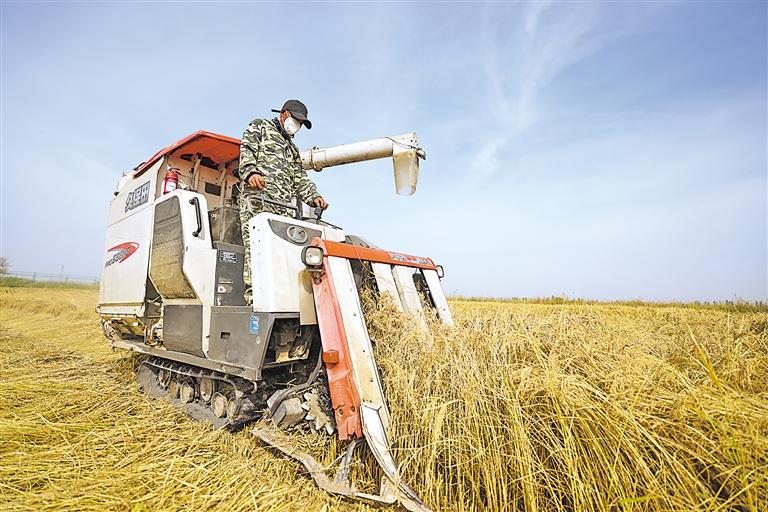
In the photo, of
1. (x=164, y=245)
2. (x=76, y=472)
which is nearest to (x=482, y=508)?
(x=76, y=472)

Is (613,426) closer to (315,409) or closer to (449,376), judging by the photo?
(449,376)

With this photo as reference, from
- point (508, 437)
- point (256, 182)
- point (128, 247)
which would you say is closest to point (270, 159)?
point (256, 182)

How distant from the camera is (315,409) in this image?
2.69 m

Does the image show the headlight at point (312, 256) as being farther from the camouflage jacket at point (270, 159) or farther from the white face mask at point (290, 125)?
the white face mask at point (290, 125)

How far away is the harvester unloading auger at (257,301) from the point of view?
2453mm

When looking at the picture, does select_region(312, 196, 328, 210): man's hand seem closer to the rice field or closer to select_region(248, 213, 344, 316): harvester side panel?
select_region(248, 213, 344, 316): harvester side panel

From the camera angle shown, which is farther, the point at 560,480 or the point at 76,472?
the point at 76,472

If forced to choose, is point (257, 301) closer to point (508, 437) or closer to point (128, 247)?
point (508, 437)

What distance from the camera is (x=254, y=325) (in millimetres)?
2814

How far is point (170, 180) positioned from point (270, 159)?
1.53m

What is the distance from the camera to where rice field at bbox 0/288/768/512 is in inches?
59.3

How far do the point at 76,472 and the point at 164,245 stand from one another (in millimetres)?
2204

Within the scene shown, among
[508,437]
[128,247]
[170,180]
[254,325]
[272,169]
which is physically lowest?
[508,437]

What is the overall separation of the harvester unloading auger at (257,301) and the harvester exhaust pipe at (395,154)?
0.02 metres
